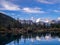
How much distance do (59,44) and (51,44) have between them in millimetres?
1779

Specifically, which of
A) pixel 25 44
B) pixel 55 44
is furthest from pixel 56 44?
pixel 25 44

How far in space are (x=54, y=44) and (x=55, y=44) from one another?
221mm

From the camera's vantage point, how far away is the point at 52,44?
42.3 meters

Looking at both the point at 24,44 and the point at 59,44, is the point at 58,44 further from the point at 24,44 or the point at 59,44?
the point at 24,44

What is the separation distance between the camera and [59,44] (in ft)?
139

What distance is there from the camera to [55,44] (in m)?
42.3

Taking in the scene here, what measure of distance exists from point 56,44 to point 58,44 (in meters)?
0.62

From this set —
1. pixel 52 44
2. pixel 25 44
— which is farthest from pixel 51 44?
pixel 25 44

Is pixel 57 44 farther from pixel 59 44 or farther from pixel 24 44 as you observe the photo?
pixel 24 44

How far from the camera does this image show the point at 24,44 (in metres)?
42.7

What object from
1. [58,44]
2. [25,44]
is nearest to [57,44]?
[58,44]

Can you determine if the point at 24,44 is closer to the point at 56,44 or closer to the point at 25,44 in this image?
the point at 25,44

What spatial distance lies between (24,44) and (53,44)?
6416 mm

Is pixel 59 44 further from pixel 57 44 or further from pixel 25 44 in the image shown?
pixel 25 44
